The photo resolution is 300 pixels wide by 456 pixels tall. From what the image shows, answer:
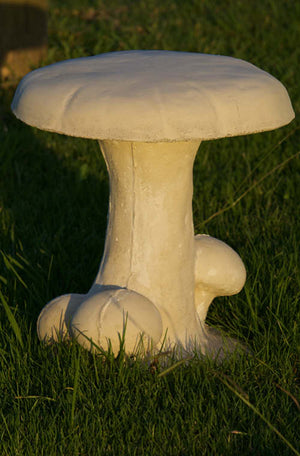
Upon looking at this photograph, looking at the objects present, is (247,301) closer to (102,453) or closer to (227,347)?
(227,347)

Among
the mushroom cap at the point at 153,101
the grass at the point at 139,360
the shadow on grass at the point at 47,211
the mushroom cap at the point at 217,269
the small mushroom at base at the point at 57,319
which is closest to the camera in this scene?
the mushroom cap at the point at 153,101

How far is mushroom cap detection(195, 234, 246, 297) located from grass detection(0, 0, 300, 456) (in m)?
0.12

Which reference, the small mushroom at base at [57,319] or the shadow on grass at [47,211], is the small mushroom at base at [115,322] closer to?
the small mushroom at base at [57,319]

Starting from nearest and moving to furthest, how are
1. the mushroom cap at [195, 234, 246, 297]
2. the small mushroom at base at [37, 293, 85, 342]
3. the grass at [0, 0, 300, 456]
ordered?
the grass at [0, 0, 300, 456]
the small mushroom at base at [37, 293, 85, 342]
the mushroom cap at [195, 234, 246, 297]

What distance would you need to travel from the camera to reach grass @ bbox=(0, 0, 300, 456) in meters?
2.21

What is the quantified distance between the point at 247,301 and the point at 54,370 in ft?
2.92

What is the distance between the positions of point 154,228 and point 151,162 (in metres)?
0.26

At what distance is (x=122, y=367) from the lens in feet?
7.80

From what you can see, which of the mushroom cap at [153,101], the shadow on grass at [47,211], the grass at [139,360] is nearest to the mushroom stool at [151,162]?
the mushroom cap at [153,101]

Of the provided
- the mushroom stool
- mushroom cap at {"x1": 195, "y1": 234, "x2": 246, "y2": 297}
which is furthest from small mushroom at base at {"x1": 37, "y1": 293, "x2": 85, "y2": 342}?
mushroom cap at {"x1": 195, "y1": 234, "x2": 246, "y2": 297}

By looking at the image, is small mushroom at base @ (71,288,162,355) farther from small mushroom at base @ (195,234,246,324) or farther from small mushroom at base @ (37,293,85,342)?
small mushroom at base @ (195,234,246,324)

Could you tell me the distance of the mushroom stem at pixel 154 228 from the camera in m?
2.44

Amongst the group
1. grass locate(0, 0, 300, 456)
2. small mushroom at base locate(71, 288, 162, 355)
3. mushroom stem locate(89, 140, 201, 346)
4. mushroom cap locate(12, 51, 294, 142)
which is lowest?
grass locate(0, 0, 300, 456)

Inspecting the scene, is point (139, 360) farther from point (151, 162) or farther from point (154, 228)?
point (151, 162)
